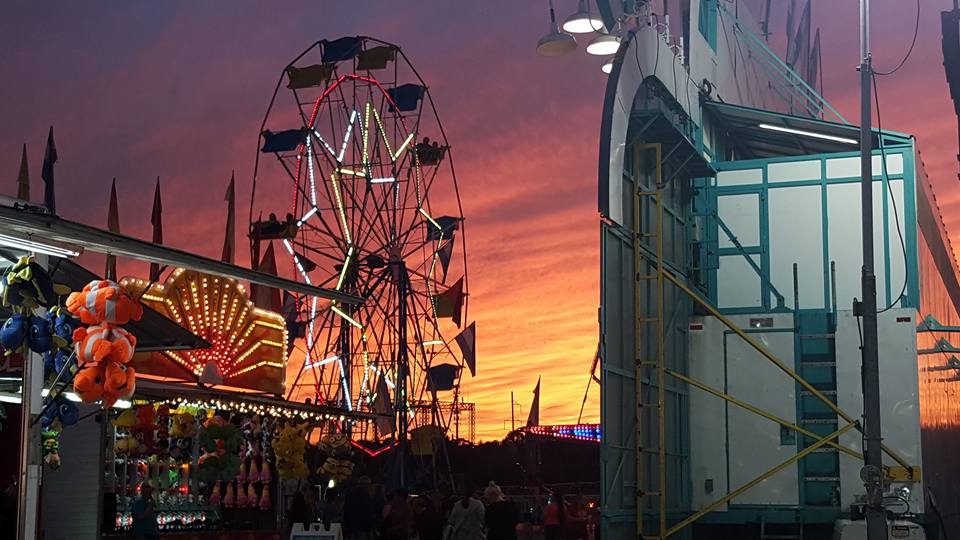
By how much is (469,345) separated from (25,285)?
25.0 m

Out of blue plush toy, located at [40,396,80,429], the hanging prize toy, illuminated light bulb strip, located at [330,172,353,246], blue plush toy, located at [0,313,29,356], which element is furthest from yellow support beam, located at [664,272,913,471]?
illuminated light bulb strip, located at [330,172,353,246]

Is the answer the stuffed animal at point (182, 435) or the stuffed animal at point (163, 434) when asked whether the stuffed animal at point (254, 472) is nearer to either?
the stuffed animal at point (182, 435)

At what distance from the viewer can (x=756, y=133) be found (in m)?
21.5

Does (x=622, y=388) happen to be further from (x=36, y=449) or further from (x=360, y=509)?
(x=36, y=449)

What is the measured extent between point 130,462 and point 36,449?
12.7m

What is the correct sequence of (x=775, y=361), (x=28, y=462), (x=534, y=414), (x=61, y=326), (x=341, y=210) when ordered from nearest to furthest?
1. (x=28, y=462)
2. (x=61, y=326)
3. (x=775, y=361)
4. (x=341, y=210)
5. (x=534, y=414)

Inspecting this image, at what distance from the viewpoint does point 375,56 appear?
31953mm

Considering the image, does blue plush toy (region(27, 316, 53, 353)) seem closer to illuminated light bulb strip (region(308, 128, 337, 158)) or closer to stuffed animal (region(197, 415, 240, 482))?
stuffed animal (region(197, 415, 240, 482))

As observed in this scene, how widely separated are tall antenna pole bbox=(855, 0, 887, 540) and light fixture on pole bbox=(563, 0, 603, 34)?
3.10 m

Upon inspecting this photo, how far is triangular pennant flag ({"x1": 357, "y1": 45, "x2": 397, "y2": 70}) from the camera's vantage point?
31938mm

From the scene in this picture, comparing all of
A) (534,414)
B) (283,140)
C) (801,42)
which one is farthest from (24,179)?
(534,414)

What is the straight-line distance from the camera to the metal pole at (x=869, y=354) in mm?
12797

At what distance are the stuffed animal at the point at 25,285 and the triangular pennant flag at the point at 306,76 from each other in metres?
23.7

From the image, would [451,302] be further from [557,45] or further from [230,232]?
[557,45]
